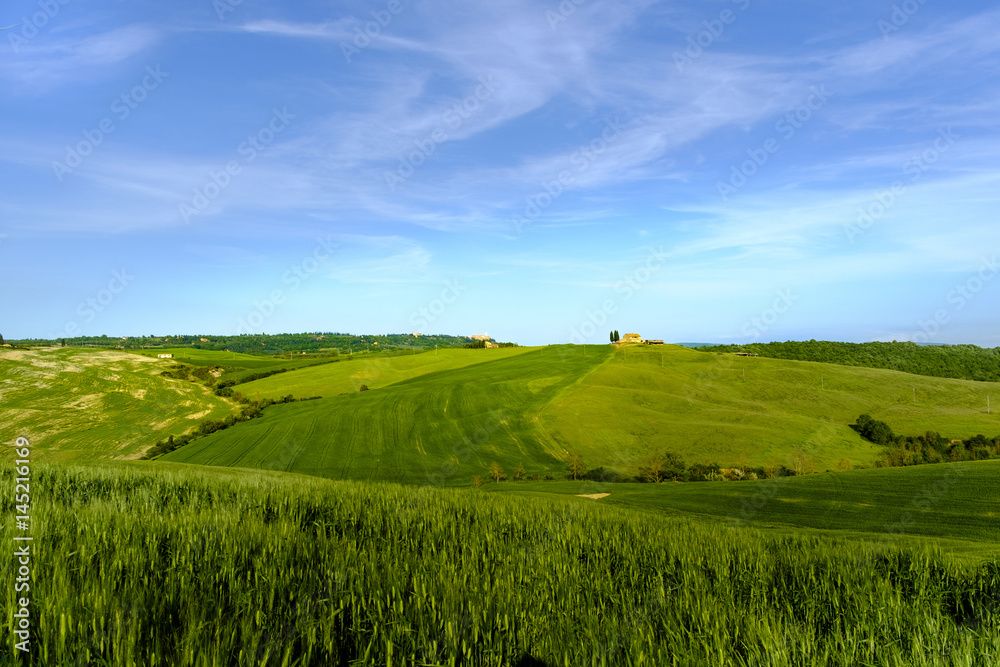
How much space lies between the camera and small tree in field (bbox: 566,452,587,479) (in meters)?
49.8

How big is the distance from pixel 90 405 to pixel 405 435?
4352 centimetres

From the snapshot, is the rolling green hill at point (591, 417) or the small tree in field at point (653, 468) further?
the rolling green hill at point (591, 417)

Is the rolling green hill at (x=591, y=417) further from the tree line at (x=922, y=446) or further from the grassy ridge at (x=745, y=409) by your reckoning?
the tree line at (x=922, y=446)

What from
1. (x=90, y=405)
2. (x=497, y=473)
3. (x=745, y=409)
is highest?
(x=90, y=405)

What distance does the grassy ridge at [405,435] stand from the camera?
51.7 m

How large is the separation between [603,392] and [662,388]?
11538 mm

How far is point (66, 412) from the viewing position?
61.9 meters

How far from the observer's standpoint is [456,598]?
322 centimetres

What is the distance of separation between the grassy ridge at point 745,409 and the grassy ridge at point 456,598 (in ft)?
165

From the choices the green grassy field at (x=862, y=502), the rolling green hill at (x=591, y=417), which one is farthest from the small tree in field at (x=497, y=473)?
the green grassy field at (x=862, y=502)

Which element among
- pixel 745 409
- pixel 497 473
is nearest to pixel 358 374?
pixel 497 473

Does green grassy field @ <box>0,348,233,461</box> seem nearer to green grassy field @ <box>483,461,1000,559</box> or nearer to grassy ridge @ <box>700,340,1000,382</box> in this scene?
green grassy field @ <box>483,461,1000,559</box>

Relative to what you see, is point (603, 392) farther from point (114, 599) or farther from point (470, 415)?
point (114, 599)

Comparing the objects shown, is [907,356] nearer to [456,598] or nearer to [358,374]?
[358,374]
